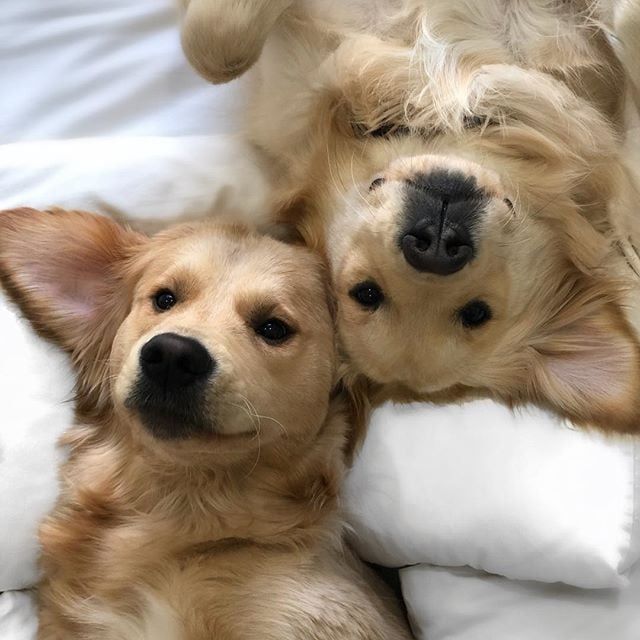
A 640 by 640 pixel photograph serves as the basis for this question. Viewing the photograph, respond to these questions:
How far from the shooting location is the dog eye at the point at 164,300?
164 centimetres

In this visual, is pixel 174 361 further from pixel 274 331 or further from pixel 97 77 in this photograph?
pixel 97 77

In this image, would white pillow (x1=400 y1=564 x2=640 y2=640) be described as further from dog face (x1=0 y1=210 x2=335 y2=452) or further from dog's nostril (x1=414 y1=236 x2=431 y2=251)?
dog's nostril (x1=414 y1=236 x2=431 y2=251)

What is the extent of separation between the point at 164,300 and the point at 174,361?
0.26 meters

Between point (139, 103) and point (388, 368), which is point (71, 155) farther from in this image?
point (388, 368)

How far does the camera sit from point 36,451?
1.75 m

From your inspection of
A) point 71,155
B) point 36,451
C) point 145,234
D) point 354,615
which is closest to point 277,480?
point 354,615

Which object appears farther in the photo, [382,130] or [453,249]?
[382,130]

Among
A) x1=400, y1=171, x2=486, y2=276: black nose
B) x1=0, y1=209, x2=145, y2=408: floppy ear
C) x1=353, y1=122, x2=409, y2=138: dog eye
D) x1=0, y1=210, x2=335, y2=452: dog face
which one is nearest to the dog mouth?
x1=0, y1=210, x2=335, y2=452: dog face

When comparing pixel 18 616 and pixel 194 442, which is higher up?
pixel 194 442

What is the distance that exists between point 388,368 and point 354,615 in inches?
19.2

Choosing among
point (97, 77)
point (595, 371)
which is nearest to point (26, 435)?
point (97, 77)

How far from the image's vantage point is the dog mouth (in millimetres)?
1455

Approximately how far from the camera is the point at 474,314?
1.65 meters

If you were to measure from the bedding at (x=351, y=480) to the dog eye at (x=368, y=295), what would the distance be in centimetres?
24
